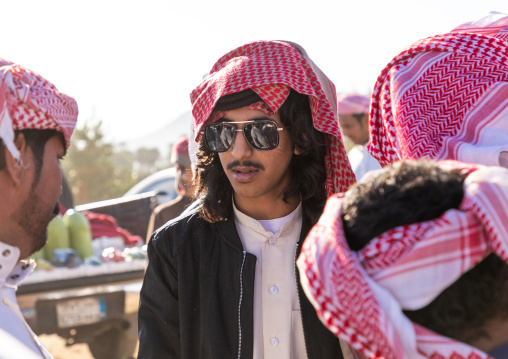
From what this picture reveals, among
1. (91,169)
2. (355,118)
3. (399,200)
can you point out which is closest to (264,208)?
(399,200)

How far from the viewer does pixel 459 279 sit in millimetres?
1318

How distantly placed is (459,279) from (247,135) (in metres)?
1.71

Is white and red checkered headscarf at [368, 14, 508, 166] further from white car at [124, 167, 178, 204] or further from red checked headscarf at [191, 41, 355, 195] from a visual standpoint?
white car at [124, 167, 178, 204]

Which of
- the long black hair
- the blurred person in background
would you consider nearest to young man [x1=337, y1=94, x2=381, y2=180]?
the blurred person in background

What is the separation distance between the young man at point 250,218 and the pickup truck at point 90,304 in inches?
138

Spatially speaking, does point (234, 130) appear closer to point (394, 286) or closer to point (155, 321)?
point (155, 321)

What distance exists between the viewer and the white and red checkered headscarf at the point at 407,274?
4.17 ft

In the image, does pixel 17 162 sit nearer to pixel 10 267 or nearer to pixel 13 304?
pixel 10 267

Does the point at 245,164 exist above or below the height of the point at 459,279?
below

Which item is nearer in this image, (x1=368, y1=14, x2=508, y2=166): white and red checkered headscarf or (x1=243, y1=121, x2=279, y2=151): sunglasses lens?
(x1=368, y1=14, x2=508, y2=166): white and red checkered headscarf

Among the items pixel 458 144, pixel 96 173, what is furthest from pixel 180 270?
pixel 96 173

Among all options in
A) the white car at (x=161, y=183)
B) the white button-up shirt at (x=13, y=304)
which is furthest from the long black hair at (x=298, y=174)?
the white car at (x=161, y=183)

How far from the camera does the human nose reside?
292 centimetres

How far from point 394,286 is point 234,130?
5.69ft
